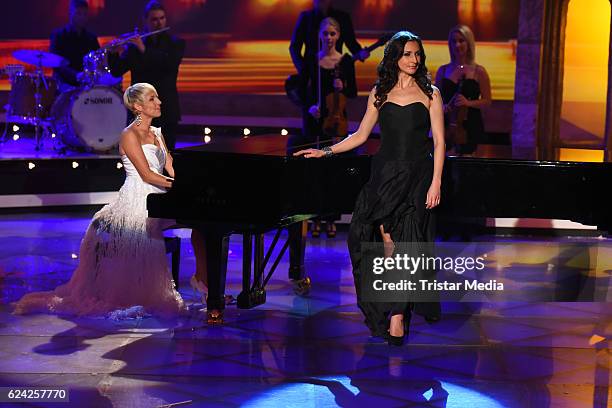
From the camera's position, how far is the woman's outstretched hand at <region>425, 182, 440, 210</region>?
5.56 meters

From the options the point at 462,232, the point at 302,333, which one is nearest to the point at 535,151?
the point at 462,232

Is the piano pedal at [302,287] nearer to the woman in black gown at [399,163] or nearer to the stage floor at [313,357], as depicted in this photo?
the stage floor at [313,357]

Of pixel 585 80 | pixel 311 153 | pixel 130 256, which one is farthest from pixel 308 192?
pixel 585 80

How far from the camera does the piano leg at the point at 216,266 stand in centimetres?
596

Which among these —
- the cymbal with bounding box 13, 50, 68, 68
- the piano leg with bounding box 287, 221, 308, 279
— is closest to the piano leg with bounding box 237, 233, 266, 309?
the piano leg with bounding box 287, 221, 308, 279

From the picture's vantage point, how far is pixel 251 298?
6.45m

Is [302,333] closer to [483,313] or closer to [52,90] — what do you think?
[483,313]

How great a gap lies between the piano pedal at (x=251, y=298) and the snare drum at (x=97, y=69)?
4.67 metres

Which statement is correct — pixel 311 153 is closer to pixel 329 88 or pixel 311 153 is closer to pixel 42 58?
pixel 329 88

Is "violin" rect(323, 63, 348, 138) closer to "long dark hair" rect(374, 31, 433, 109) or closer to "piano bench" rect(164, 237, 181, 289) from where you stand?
"piano bench" rect(164, 237, 181, 289)

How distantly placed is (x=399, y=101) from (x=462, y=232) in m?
2.57

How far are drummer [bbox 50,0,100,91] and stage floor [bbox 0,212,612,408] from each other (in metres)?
4.39

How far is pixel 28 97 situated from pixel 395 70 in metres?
6.42

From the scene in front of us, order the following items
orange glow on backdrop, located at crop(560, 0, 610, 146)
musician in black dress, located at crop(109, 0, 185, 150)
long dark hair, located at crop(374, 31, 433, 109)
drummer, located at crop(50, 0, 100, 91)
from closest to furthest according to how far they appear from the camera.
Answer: long dark hair, located at crop(374, 31, 433, 109) → musician in black dress, located at crop(109, 0, 185, 150) → drummer, located at crop(50, 0, 100, 91) → orange glow on backdrop, located at crop(560, 0, 610, 146)
